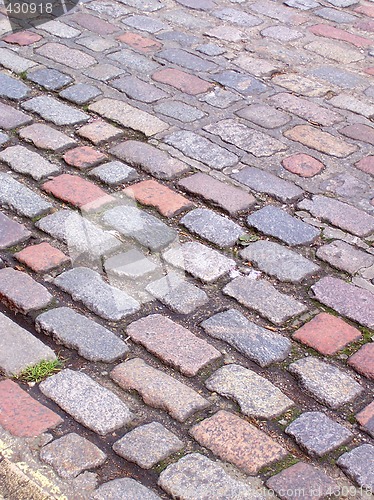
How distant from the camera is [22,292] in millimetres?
2877

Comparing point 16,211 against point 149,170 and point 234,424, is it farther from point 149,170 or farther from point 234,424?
point 234,424

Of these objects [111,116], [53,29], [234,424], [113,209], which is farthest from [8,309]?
[53,29]

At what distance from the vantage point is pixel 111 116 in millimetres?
4027

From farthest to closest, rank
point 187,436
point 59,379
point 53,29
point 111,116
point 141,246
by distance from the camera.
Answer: point 53,29 < point 111,116 < point 141,246 < point 59,379 < point 187,436

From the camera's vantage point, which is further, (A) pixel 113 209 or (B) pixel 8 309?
(A) pixel 113 209

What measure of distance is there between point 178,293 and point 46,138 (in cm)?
125

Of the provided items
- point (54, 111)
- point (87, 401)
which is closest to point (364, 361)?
point (87, 401)

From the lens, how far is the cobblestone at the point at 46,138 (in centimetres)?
374

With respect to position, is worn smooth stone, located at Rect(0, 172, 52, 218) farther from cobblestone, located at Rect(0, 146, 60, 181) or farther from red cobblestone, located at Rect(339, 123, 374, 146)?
red cobblestone, located at Rect(339, 123, 374, 146)

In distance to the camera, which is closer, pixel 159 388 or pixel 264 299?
pixel 159 388

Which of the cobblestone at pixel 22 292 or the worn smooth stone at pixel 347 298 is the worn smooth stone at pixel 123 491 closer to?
the cobblestone at pixel 22 292

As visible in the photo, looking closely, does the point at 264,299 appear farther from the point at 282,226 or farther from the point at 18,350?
the point at 18,350

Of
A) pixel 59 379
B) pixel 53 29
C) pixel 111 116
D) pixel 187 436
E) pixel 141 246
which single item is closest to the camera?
pixel 187 436

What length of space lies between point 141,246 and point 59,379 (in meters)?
0.78
